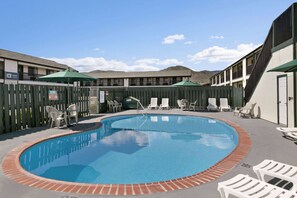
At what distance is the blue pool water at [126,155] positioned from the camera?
445 cm

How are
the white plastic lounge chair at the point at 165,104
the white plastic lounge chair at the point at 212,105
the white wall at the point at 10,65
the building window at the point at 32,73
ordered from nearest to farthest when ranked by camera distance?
the white plastic lounge chair at the point at 212,105
the white plastic lounge chair at the point at 165,104
the white wall at the point at 10,65
the building window at the point at 32,73

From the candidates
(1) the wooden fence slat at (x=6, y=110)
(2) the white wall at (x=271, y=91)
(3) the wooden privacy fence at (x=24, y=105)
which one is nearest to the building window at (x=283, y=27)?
(2) the white wall at (x=271, y=91)

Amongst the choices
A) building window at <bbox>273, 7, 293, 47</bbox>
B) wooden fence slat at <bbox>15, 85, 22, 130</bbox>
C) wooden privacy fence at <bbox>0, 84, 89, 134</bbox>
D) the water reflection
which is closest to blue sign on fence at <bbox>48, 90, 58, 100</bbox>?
wooden privacy fence at <bbox>0, 84, 89, 134</bbox>

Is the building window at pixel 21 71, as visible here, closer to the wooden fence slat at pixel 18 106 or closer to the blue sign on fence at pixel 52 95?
the blue sign on fence at pixel 52 95

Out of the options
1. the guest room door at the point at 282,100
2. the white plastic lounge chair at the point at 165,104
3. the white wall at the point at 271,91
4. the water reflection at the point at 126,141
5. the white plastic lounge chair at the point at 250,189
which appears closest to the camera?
the white plastic lounge chair at the point at 250,189

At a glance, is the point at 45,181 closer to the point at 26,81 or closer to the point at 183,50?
the point at 183,50

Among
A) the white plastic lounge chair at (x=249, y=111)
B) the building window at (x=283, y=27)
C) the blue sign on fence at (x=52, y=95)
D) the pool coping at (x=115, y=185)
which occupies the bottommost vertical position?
the pool coping at (x=115, y=185)

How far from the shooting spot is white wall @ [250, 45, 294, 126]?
7.98 metres

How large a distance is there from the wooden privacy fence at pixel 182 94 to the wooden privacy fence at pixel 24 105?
6.62 m

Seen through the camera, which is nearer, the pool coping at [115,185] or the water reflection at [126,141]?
the pool coping at [115,185]

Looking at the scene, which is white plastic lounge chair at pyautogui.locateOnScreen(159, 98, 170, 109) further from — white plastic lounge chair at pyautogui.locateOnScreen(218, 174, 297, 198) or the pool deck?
white plastic lounge chair at pyautogui.locateOnScreen(218, 174, 297, 198)

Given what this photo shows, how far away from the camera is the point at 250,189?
8.05ft

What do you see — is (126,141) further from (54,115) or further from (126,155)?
(54,115)

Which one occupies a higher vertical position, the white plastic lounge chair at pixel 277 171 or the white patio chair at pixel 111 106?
the white patio chair at pixel 111 106
